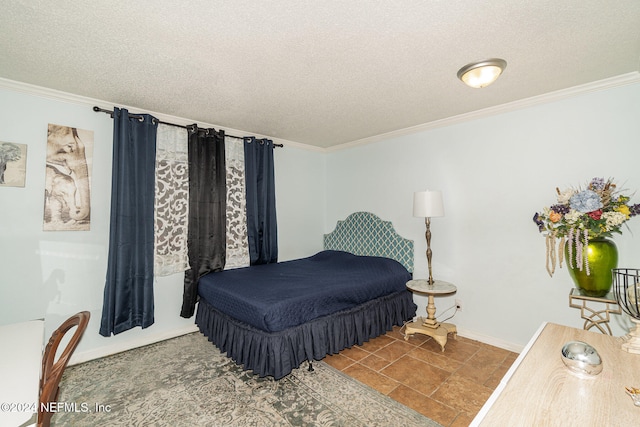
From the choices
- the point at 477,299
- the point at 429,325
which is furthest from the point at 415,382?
the point at 477,299

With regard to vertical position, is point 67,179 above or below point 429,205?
above

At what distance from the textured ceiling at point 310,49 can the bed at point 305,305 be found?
6.13 feet

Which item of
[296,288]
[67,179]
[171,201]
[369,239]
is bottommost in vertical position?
[296,288]

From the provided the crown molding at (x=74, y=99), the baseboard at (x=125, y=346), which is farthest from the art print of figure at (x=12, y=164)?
the baseboard at (x=125, y=346)

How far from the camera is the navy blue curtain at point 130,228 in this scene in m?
2.78

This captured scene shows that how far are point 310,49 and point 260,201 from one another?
2379 mm

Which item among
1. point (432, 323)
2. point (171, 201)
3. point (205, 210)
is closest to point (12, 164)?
point (171, 201)

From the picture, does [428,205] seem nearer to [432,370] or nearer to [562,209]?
[562,209]

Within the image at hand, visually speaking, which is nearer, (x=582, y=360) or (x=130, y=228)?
(x=582, y=360)

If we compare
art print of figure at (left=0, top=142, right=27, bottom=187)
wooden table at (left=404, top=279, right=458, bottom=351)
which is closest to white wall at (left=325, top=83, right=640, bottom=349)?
wooden table at (left=404, top=279, right=458, bottom=351)

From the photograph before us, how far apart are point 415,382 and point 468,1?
8.91ft

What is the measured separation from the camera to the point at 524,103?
9.22 ft

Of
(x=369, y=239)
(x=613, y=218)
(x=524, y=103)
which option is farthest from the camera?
(x=369, y=239)

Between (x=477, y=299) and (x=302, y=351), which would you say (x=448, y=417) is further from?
(x=477, y=299)
